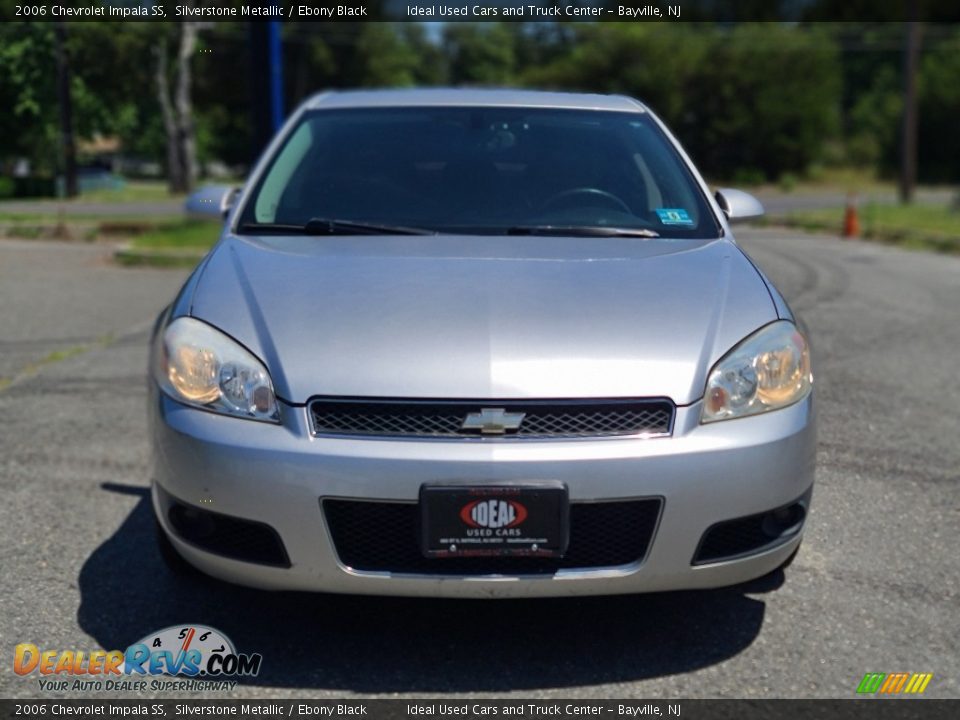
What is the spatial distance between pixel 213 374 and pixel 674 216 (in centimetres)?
172

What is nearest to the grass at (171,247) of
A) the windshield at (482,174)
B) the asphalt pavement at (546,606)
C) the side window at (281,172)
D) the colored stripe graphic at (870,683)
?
the asphalt pavement at (546,606)

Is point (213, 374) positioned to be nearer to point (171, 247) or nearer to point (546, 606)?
point (546, 606)

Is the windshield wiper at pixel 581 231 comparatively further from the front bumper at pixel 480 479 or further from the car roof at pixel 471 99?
the front bumper at pixel 480 479

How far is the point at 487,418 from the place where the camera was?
2787mm

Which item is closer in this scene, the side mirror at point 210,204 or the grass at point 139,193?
the side mirror at point 210,204

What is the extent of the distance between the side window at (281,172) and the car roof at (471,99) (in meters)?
0.20

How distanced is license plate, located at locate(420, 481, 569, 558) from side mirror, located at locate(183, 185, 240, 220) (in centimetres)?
208

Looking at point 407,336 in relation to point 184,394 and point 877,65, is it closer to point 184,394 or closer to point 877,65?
point 184,394

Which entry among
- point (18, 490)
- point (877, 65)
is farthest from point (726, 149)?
point (18, 490)

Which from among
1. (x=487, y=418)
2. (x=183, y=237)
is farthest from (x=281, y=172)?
(x=183, y=237)

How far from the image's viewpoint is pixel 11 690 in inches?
112

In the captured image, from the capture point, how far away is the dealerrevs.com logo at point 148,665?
293cm

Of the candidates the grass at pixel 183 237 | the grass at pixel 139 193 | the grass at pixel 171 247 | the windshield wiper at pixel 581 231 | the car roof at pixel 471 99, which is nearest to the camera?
the windshield wiper at pixel 581 231
